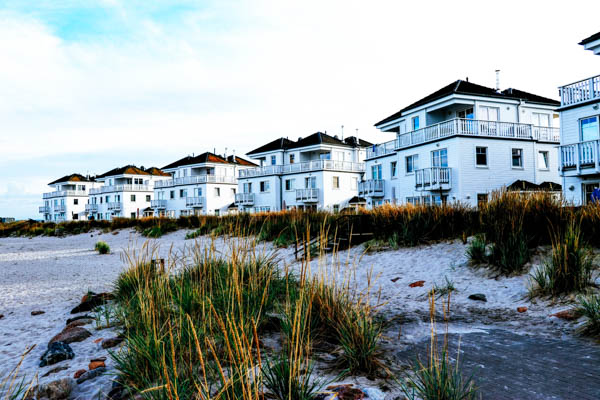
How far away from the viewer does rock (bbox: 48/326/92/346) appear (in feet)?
17.2

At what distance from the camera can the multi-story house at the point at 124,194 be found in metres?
71.3

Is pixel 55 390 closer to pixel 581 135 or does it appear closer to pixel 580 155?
pixel 580 155

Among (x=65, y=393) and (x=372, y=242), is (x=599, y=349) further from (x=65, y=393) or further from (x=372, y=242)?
(x=372, y=242)

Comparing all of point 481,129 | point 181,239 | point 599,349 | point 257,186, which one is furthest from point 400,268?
point 257,186

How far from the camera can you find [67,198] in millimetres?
82750

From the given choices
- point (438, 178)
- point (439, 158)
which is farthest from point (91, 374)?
point (439, 158)

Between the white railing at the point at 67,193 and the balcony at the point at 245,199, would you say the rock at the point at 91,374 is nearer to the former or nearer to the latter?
the balcony at the point at 245,199

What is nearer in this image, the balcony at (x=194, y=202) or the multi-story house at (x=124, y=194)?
the balcony at (x=194, y=202)

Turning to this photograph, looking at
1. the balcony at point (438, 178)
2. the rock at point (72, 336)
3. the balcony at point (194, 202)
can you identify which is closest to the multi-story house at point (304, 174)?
the balcony at point (194, 202)

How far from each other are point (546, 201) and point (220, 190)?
52618mm

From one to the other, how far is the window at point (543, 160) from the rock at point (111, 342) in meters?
32.5

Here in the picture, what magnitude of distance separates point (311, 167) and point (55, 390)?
138 ft

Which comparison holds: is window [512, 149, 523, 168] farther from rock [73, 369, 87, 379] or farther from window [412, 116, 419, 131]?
rock [73, 369, 87, 379]

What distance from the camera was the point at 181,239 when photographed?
22781 mm
